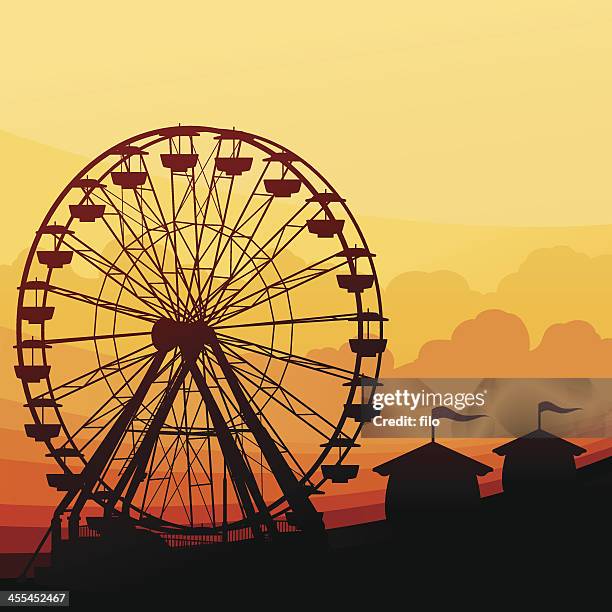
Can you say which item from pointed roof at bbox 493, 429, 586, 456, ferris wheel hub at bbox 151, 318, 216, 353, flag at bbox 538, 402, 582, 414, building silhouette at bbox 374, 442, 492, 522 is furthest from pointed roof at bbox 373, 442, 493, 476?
ferris wheel hub at bbox 151, 318, 216, 353

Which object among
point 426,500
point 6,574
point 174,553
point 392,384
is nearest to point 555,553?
point 426,500

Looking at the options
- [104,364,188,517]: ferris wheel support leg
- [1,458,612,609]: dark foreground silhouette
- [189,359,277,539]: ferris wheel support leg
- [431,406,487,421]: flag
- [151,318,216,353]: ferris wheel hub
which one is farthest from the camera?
[431,406,487,421]: flag

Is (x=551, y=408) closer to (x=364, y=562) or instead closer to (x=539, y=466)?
(x=539, y=466)

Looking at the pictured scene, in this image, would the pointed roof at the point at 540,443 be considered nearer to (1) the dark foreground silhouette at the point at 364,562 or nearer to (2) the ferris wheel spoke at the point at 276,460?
(1) the dark foreground silhouette at the point at 364,562

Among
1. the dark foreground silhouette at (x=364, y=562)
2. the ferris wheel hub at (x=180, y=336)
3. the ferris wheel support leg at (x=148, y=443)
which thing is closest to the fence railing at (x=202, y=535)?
the dark foreground silhouette at (x=364, y=562)

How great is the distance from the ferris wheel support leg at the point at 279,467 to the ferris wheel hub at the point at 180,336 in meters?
0.49

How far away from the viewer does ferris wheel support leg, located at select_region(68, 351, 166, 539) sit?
30297 millimetres

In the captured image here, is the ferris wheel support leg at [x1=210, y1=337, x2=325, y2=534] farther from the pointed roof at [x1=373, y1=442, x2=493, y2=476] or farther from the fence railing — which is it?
the pointed roof at [x1=373, y1=442, x2=493, y2=476]

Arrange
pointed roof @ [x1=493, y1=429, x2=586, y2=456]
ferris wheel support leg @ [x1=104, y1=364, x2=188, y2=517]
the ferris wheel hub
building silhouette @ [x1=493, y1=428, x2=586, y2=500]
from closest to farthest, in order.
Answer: ferris wheel support leg @ [x1=104, y1=364, x2=188, y2=517], the ferris wheel hub, building silhouette @ [x1=493, y1=428, x2=586, y2=500], pointed roof @ [x1=493, y1=429, x2=586, y2=456]

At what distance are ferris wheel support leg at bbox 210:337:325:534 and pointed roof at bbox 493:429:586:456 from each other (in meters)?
11.7

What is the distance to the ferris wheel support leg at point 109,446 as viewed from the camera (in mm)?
30297

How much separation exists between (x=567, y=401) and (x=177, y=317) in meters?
14.5

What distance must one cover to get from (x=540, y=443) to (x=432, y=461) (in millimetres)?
5161

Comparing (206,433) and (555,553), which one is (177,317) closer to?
(206,433)
